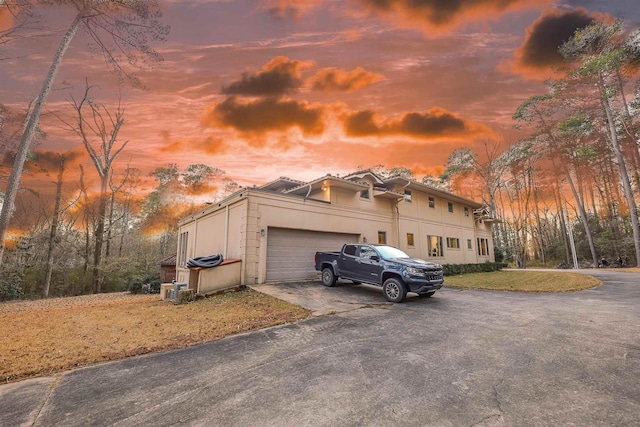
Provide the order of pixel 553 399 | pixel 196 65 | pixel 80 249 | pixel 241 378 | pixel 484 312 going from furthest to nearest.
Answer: pixel 80 249
pixel 196 65
pixel 484 312
pixel 241 378
pixel 553 399

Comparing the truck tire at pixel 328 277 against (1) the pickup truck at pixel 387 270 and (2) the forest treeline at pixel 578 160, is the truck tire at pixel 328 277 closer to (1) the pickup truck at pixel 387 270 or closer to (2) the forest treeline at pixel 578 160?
(1) the pickup truck at pixel 387 270

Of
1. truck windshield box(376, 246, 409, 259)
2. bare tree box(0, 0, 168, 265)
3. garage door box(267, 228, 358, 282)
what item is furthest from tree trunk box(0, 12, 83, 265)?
truck windshield box(376, 246, 409, 259)

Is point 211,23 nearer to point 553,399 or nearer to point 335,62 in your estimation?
point 335,62

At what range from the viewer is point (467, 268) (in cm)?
2203

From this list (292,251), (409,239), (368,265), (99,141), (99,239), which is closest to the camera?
(368,265)

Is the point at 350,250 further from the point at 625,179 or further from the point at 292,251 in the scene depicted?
the point at 625,179

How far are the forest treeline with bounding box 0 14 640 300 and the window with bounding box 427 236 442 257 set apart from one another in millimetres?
14368

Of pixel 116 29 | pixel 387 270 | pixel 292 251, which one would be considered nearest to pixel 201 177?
pixel 116 29

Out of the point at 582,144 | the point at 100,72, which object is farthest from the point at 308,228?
the point at 582,144

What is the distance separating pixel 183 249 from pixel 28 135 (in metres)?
13.2

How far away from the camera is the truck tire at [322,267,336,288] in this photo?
459 inches

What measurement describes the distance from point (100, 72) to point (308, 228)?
12.1m

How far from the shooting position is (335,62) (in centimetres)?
1493

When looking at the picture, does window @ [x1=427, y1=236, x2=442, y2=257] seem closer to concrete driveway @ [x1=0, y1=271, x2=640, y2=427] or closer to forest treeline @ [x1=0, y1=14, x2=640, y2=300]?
forest treeline @ [x1=0, y1=14, x2=640, y2=300]
